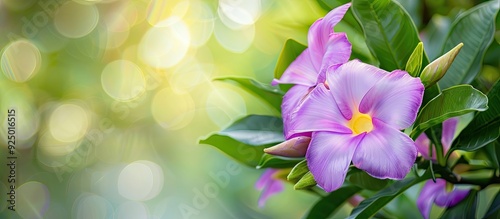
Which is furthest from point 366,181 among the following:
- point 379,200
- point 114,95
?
point 114,95

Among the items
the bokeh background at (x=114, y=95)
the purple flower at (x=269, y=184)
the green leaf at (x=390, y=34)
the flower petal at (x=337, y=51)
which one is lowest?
the bokeh background at (x=114, y=95)

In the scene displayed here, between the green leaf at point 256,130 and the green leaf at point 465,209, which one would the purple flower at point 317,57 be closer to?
the green leaf at point 256,130

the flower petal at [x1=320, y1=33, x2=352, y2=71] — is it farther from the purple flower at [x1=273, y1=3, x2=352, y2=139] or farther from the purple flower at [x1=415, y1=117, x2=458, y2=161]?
the purple flower at [x1=415, y1=117, x2=458, y2=161]

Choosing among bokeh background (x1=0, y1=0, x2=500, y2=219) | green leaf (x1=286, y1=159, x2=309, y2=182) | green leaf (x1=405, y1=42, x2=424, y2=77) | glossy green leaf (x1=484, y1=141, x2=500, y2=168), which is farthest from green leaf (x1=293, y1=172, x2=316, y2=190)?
bokeh background (x1=0, y1=0, x2=500, y2=219)

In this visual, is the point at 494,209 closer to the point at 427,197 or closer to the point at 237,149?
the point at 427,197

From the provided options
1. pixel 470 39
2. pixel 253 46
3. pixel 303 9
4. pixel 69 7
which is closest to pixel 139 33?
pixel 69 7

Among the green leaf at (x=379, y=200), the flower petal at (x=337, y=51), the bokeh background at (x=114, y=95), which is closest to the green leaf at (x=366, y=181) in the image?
the green leaf at (x=379, y=200)
